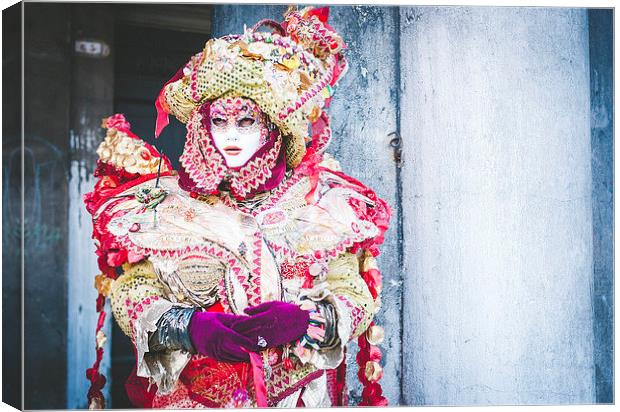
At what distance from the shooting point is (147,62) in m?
3.64

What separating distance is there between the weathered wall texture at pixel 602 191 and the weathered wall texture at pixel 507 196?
30 mm

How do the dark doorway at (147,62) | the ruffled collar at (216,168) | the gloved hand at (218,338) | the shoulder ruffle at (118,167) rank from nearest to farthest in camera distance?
the gloved hand at (218,338)
the ruffled collar at (216,168)
the shoulder ruffle at (118,167)
the dark doorway at (147,62)

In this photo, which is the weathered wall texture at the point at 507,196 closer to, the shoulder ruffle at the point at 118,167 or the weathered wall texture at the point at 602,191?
the weathered wall texture at the point at 602,191

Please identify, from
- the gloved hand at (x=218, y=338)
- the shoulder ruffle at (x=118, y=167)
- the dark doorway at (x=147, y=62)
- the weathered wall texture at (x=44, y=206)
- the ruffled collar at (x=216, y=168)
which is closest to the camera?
the gloved hand at (x=218, y=338)

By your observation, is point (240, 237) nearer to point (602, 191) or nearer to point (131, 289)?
point (131, 289)

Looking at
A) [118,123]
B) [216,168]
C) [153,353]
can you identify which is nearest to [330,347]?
[153,353]

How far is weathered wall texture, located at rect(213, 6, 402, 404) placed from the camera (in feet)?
11.9

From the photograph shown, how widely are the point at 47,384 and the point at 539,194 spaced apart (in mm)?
1872

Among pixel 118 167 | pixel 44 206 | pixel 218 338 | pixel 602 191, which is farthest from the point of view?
pixel 602 191

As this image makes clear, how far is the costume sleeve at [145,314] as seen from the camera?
3.08 metres

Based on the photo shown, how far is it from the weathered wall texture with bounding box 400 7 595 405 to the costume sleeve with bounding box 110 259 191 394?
0.98 metres

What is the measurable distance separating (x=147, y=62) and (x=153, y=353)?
1113 millimetres

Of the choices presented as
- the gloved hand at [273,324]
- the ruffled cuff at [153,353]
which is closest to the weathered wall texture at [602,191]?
the gloved hand at [273,324]

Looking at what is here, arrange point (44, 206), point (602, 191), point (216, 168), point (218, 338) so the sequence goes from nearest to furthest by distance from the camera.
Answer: point (218, 338) < point (216, 168) < point (44, 206) < point (602, 191)
